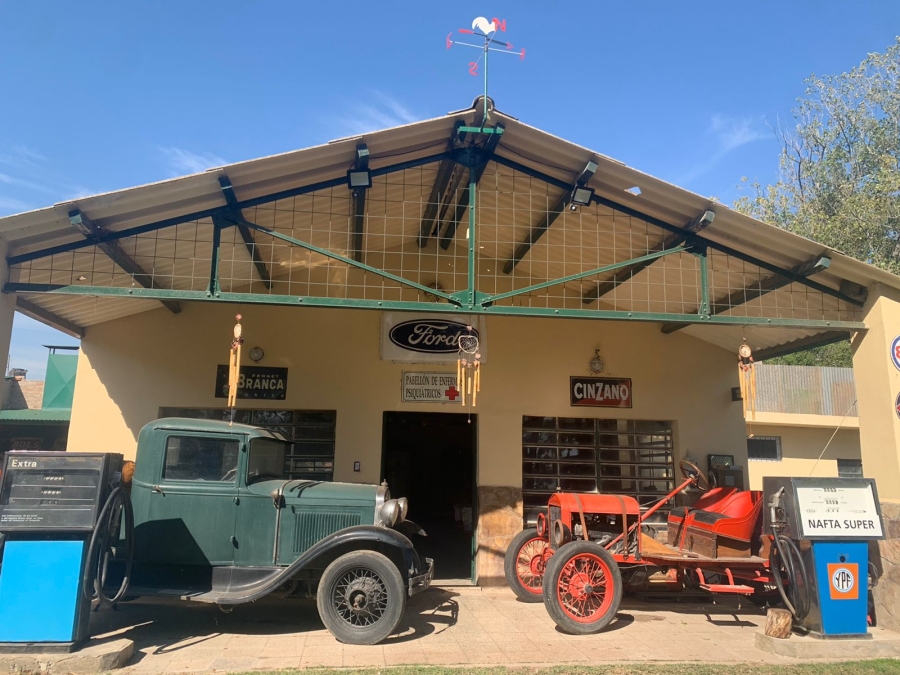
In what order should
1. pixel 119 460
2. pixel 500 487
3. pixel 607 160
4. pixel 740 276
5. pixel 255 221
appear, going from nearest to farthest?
pixel 119 460
pixel 607 160
pixel 255 221
pixel 740 276
pixel 500 487

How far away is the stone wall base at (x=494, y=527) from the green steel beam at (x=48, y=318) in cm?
619

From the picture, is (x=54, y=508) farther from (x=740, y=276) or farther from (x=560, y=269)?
(x=740, y=276)

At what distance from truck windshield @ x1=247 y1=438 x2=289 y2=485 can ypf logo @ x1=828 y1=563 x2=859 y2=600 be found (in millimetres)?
5702

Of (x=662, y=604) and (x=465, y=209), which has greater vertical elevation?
(x=465, y=209)

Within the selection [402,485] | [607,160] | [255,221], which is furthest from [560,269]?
[402,485]

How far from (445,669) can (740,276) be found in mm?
6144

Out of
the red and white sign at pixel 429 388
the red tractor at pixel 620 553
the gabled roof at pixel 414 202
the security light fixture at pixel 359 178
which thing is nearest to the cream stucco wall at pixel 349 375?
the red and white sign at pixel 429 388

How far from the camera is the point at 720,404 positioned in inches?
395

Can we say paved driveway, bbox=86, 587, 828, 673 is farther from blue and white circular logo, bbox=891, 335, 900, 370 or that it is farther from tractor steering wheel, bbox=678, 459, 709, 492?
blue and white circular logo, bbox=891, 335, 900, 370

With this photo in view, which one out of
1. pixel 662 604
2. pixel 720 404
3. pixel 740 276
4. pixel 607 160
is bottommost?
pixel 662 604

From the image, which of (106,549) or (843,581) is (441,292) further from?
(843,581)

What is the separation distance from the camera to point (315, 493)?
6387 mm

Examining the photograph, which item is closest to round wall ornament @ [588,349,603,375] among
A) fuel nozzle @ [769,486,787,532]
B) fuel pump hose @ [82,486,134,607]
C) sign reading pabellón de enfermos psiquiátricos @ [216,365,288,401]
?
fuel nozzle @ [769,486,787,532]

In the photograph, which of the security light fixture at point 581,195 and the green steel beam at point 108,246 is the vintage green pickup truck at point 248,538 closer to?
the green steel beam at point 108,246
